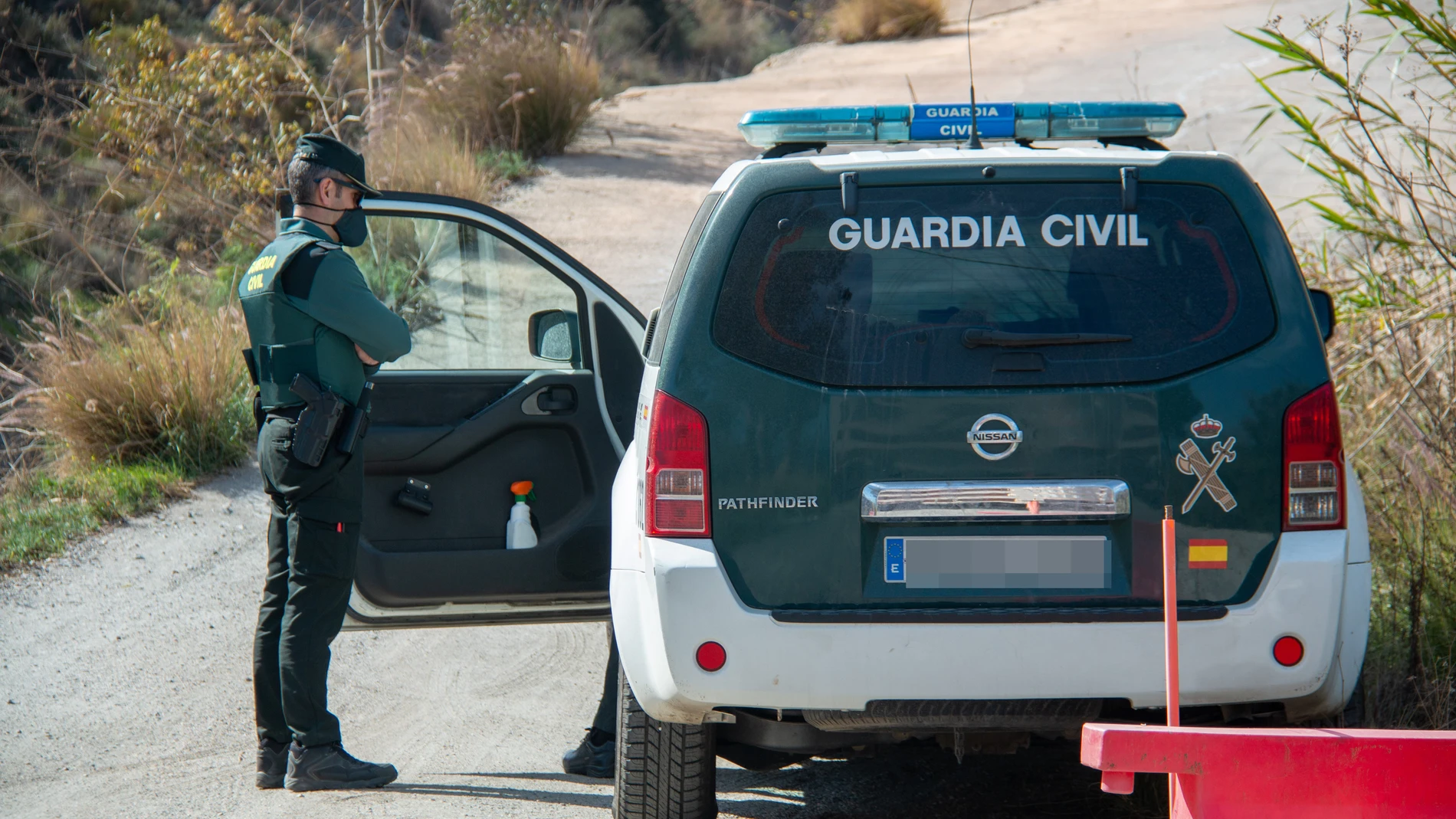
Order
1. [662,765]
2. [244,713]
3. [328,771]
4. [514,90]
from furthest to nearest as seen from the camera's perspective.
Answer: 1. [514,90]
2. [244,713]
3. [328,771]
4. [662,765]

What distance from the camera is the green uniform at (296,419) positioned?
3805mm

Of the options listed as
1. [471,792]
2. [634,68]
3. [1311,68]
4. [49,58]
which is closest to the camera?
[471,792]

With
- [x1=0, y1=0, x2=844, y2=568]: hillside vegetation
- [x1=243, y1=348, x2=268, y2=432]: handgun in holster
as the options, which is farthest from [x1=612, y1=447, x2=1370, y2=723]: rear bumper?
[x1=0, y1=0, x2=844, y2=568]: hillside vegetation

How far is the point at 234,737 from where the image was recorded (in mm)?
4621

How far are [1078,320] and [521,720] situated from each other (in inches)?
109

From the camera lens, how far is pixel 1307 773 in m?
2.48

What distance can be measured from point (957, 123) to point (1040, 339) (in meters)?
1.08

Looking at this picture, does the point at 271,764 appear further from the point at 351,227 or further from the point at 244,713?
the point at 351,227

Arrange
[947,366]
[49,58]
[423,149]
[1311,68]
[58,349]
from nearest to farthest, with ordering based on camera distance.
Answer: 1. [947,366]
2. [1311,68]
3. [58,349]
4. [423,149]
5. [49,58]

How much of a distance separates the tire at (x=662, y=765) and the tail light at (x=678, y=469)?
53 centimetres

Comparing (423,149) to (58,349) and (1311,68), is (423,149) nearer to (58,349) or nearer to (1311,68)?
(58,349)

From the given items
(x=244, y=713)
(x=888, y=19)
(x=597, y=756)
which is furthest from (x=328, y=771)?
(x=888, y=19)

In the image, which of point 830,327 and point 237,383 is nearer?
point 830,327

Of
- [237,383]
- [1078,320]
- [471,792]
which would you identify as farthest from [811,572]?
[237,383]
